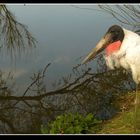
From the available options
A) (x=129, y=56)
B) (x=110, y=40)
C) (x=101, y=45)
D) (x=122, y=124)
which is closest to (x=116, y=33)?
(x=110, y=40)

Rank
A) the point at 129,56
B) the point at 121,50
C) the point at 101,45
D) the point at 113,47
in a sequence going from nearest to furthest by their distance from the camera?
the point at 129,56
the point at 121,50
the point at 113,47
the point at 101,45

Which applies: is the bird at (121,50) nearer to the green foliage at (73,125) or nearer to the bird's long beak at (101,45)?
the bird's long beak at (101,45)

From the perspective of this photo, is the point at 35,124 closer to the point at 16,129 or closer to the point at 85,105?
the point at 16,129

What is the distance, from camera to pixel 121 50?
11.5 feet

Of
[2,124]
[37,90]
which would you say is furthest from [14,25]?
[2,124]

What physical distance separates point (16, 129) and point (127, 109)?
1.06 m

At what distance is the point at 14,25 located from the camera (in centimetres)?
447

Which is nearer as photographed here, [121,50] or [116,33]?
[121,50]

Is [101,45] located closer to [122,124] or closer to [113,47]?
[113,47]

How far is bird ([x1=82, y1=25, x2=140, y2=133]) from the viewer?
3363 mm

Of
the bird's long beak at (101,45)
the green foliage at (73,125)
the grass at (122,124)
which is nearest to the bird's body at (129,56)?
the bird's long beak at (101,45)

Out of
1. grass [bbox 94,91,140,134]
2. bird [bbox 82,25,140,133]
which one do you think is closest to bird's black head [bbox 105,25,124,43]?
bird [bbox 82,25,140,133]

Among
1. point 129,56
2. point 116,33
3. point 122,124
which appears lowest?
point 122,124

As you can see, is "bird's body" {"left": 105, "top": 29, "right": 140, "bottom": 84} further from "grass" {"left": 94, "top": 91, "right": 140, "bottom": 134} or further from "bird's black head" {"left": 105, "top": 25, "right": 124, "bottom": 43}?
"grass" {"left": 94, "top": 91, "right": 140, "bottom": 134}
